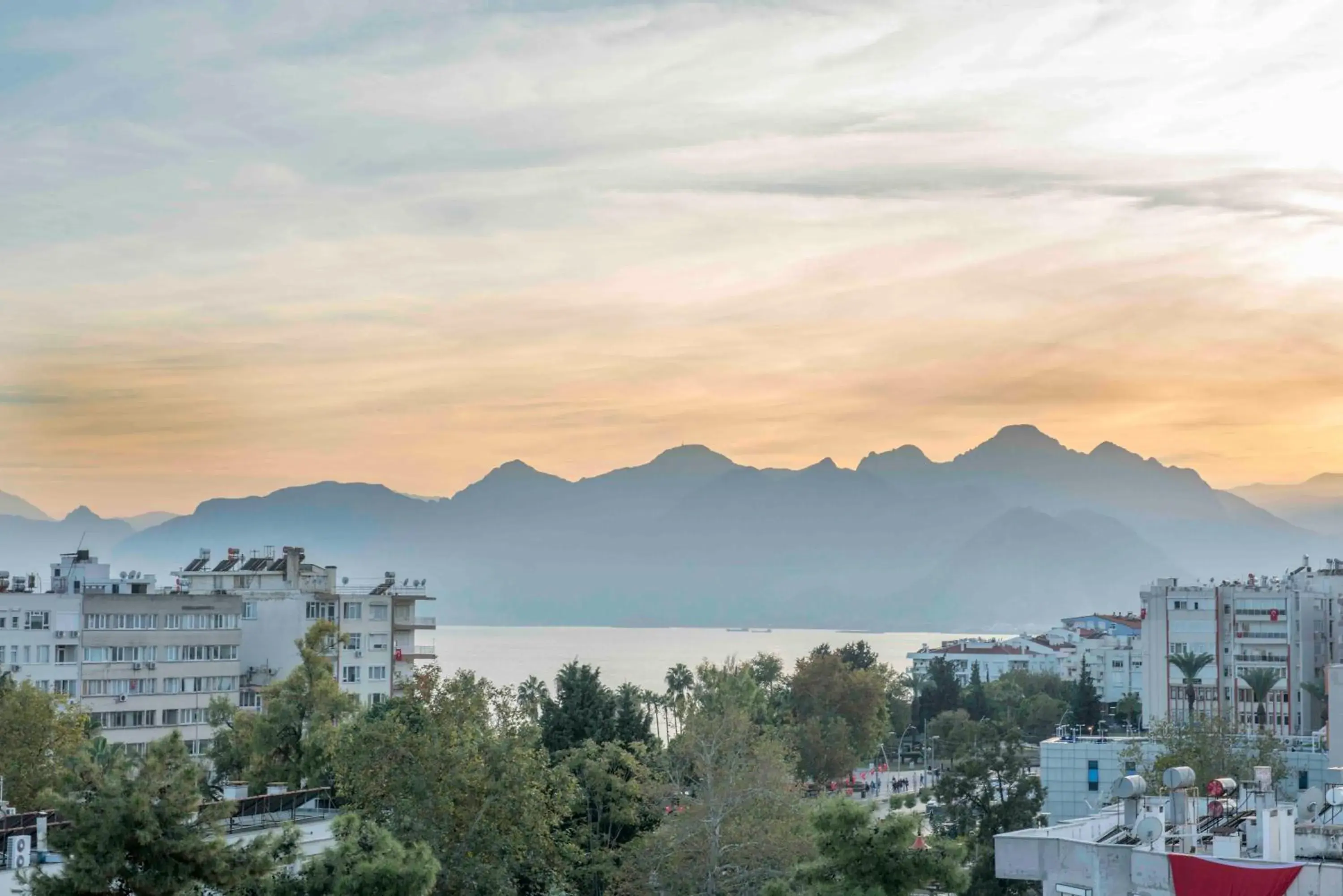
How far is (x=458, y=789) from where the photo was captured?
3534 centimetres

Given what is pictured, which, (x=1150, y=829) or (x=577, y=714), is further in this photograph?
(x=577, y=714)

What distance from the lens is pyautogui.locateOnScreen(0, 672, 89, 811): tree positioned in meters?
44.0

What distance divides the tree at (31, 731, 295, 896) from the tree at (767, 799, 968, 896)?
10.1m

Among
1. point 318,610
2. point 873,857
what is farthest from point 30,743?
point 318,610

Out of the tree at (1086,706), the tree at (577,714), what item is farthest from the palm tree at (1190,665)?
the tree at (577,714)

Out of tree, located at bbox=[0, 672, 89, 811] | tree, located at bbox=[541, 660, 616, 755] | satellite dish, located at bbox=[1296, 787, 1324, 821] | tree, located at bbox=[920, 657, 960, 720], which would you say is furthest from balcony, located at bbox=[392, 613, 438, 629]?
tree, located at bbox=[920, 657, 960, 720]

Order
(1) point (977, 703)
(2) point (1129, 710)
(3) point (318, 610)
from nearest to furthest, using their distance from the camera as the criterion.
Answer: (3) point (318, 610), (2) point (1129, 710), (1) point (977, 703)

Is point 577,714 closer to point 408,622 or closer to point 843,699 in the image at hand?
point 408,622

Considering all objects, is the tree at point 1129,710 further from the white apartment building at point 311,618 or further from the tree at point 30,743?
the tree at point 30,743

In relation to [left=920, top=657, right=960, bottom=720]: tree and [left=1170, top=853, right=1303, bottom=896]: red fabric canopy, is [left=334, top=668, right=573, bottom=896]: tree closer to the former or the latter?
→ [left=1170, top=853, right=1303, bottom=896]: red fabric canopy

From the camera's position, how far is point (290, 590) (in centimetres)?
8425

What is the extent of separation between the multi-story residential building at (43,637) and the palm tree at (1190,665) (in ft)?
200

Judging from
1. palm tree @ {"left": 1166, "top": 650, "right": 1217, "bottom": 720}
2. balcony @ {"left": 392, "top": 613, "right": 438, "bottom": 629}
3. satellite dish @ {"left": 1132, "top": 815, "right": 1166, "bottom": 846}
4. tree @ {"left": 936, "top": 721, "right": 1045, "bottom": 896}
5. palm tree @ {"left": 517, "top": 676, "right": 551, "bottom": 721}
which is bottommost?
tree @ {"left": 936, "top": 721, "right": 1045, "bottom": 896}

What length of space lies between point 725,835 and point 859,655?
88.3 metres
